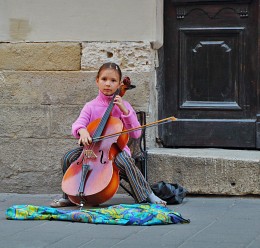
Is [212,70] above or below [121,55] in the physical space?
below

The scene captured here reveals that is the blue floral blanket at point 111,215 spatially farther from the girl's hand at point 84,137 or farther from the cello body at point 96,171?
the girl's hand at point 84,137

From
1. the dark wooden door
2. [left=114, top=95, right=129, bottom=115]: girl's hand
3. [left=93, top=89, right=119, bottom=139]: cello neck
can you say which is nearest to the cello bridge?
[left=93, top=89, right=119, bottom=139]: cello neck

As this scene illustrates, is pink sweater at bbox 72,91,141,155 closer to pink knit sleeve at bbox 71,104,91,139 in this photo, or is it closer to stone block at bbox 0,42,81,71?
pink knit sleeve at bbox 71,104,91,139

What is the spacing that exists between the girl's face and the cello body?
244 mm

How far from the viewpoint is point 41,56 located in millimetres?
6848

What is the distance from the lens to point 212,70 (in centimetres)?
697

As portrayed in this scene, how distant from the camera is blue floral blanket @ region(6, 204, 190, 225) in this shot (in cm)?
536

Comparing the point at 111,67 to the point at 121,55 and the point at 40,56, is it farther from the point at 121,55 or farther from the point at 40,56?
the point at 40,56

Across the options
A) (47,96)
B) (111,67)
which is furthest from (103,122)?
(47,96)

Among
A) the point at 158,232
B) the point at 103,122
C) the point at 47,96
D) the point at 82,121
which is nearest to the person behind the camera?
the point at 158,232

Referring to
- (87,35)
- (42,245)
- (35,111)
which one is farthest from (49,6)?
(42,245)

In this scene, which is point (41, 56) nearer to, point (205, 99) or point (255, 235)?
A: point (205, 99)

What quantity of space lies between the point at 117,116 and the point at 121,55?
29.3 inches

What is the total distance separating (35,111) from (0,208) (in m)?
1.01
